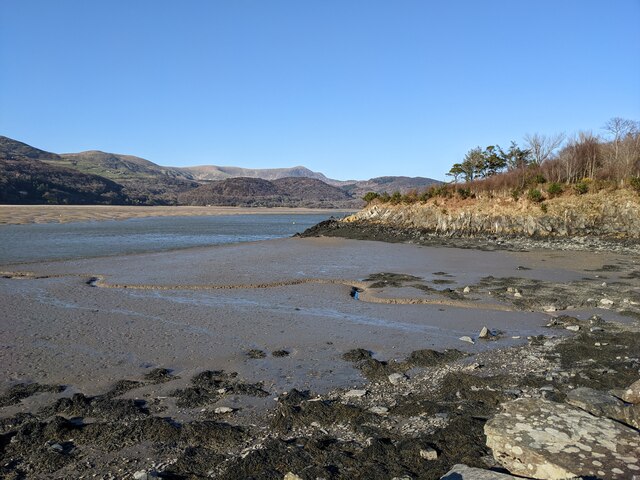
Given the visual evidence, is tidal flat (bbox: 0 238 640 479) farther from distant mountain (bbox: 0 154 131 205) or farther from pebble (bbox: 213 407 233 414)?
distant mountain (bbox: 0 154 131 205)

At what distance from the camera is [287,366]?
852cm

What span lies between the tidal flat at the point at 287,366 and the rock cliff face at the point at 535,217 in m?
15.5

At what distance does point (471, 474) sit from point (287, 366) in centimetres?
471

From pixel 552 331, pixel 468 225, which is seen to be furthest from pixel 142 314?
pixel 468 225

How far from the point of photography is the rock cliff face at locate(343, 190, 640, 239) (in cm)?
3139

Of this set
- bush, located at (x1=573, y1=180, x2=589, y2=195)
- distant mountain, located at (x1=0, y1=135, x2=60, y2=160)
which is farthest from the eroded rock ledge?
distant mountain, located at (x1=0, y1=135, x2=60, y2=160)

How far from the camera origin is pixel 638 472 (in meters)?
4.16

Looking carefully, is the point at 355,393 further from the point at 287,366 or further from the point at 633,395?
the point at 633,395

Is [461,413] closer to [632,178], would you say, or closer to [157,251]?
[157,251]

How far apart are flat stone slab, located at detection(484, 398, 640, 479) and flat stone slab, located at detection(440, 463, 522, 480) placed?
451mm

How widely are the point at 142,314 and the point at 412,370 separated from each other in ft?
26.0

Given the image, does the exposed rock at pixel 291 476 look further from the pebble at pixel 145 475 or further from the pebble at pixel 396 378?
the pebble at pixel 396 378

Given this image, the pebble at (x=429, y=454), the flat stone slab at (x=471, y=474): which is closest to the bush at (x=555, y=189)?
the pebble at (x=429, y=454)

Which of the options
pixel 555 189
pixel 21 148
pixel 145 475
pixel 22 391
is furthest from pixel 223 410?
pixel 21 148
